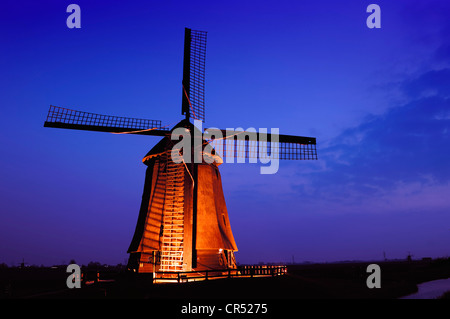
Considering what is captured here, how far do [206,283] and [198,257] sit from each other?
2484 mm

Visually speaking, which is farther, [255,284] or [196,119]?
[196,119]

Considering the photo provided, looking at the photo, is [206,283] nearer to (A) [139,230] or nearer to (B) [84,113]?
(A) [139,230]

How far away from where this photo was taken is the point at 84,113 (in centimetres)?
2083

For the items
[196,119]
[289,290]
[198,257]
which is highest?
[196,119]

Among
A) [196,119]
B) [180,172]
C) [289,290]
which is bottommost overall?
[289,290]
